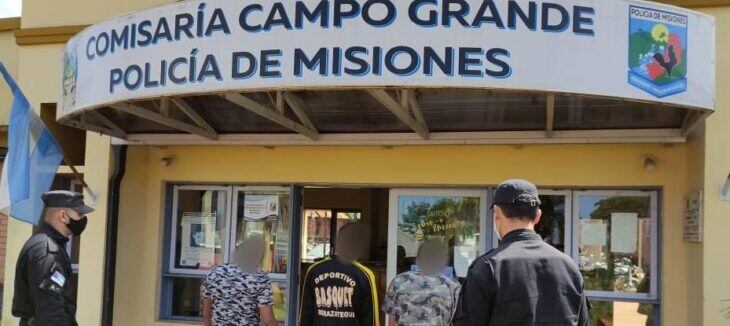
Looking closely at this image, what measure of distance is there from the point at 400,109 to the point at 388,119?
1.24 metres

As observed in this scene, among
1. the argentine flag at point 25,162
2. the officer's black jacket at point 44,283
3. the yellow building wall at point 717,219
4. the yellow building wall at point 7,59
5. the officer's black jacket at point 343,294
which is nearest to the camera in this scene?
the officer's black jacket at point 44,283

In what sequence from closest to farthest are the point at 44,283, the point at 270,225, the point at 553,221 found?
the point at 44,283, the point at 553,221, the point at 270,225

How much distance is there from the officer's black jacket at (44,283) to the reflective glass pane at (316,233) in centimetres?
610

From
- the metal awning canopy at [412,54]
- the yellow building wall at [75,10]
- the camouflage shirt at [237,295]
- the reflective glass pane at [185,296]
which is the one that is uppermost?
the yellow building wall at [75,10]

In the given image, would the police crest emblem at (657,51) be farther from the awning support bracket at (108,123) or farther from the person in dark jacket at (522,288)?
the awning support bracket at (108,123)

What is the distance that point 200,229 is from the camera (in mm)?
8344

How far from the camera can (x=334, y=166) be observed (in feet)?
25.4

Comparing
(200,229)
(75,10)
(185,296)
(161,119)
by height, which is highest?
(75,10)

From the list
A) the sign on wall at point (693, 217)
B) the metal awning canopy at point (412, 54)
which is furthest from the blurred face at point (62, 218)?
the sign on wall at point (693, 217)

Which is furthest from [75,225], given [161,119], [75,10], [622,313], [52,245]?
[622,313]

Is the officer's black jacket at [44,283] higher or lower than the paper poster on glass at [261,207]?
lower

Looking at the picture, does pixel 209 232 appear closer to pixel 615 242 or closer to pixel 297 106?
pixel 297 106

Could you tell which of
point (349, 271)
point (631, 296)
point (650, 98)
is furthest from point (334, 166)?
point (650, 98)

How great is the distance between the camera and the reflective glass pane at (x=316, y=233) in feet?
36.8
